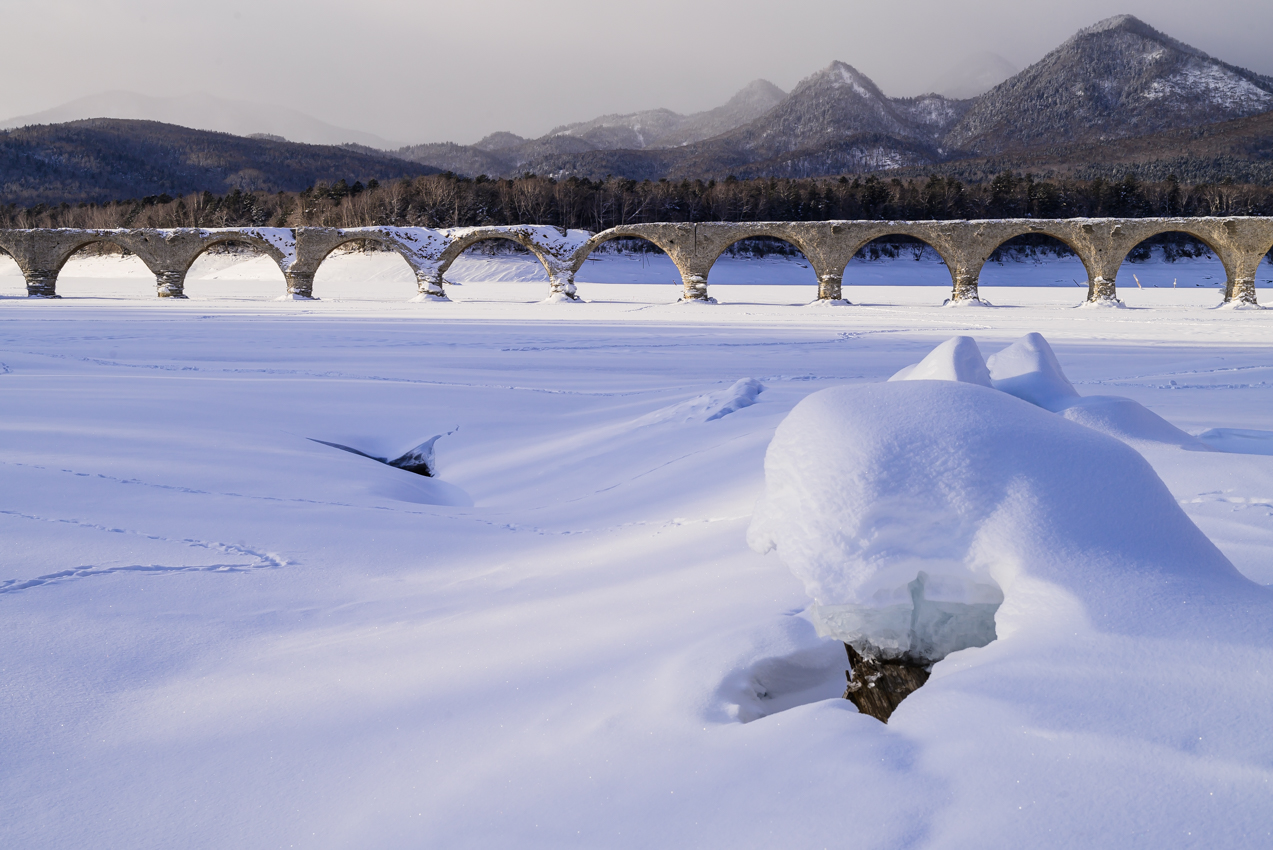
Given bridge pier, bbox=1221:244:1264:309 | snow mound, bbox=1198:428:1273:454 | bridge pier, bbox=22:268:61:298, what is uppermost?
bridge pier, bbox=1221:244:1264:309

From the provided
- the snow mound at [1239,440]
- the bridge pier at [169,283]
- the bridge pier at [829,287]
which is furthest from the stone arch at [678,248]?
the snow mound at [1239,440]

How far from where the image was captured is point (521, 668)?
2.20 meters

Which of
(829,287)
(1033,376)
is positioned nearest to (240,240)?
(829,287)

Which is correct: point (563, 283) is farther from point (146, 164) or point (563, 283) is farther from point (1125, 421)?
point (146, 164)

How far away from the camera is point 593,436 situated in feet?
19.4

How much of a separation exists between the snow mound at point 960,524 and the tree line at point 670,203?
1508 inches

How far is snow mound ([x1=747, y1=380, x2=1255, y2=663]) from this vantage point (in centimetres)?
173

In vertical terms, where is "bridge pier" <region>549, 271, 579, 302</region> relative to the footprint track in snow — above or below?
above

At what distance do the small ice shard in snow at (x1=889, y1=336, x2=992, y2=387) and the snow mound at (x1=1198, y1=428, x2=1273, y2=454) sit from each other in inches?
59.7

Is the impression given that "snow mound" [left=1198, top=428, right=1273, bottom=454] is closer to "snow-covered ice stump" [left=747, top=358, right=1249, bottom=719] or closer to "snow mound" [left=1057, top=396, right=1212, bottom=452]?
"snow mound" [left=1057, top=396, right=1212, bottom=452]

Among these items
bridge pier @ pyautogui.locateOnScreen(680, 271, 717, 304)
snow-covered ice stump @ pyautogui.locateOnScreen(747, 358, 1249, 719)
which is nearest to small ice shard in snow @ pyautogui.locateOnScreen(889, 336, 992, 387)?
snow-covered ice stump @ pyautogui.locateOnScreen(747, 358, 1249, 719)

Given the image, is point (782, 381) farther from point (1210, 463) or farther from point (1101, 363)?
point (1210, 463)

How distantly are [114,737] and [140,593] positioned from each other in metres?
0.91

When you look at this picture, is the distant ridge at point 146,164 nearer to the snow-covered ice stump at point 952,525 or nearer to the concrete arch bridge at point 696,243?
the concrete arch bridge at point 696,243
